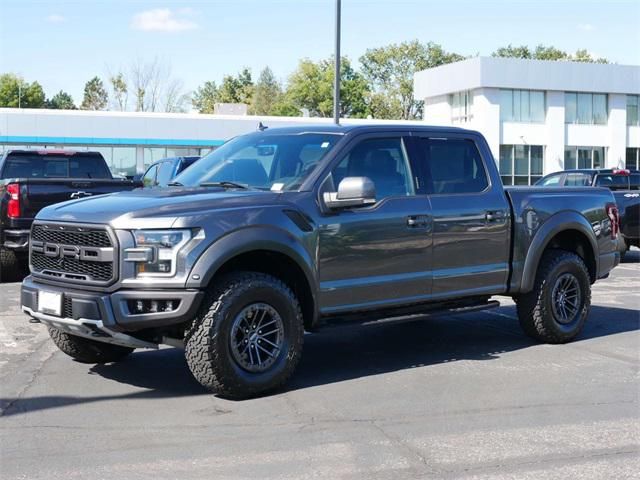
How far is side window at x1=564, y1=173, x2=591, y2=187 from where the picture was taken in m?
16.9

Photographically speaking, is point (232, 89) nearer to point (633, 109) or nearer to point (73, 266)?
point (633, 109)

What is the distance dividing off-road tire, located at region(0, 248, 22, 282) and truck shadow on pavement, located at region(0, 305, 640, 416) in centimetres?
529

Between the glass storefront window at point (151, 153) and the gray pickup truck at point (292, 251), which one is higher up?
the glass storefront window at point (151, 153)

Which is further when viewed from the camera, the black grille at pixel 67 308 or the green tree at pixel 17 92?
the green tree at pixel 17 92

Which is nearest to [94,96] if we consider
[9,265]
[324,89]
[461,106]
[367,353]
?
[324,89]

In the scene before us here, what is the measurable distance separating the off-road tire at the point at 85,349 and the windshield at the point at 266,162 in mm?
1519

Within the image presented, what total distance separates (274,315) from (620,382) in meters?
2.88

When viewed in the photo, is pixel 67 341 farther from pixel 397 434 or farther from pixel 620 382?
pixel 620 382

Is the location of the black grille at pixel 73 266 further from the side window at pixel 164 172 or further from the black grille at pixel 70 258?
the side window at pixel 164 172

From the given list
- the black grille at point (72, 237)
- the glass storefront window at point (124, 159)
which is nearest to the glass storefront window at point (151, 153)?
the glass storefront window at point (124, 159)

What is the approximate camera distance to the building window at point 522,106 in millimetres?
50594

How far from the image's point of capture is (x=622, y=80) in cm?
5228

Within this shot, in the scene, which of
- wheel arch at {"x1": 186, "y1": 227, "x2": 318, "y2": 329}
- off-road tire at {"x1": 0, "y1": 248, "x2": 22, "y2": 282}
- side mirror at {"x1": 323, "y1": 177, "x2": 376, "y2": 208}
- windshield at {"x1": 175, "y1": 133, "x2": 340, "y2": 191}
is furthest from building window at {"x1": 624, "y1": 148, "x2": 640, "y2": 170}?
wheel arch at {"x1": 186, "y1": 227, "x2": 318, "y2": 329}

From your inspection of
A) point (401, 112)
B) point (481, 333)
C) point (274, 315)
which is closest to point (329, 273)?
point (274, 315)
